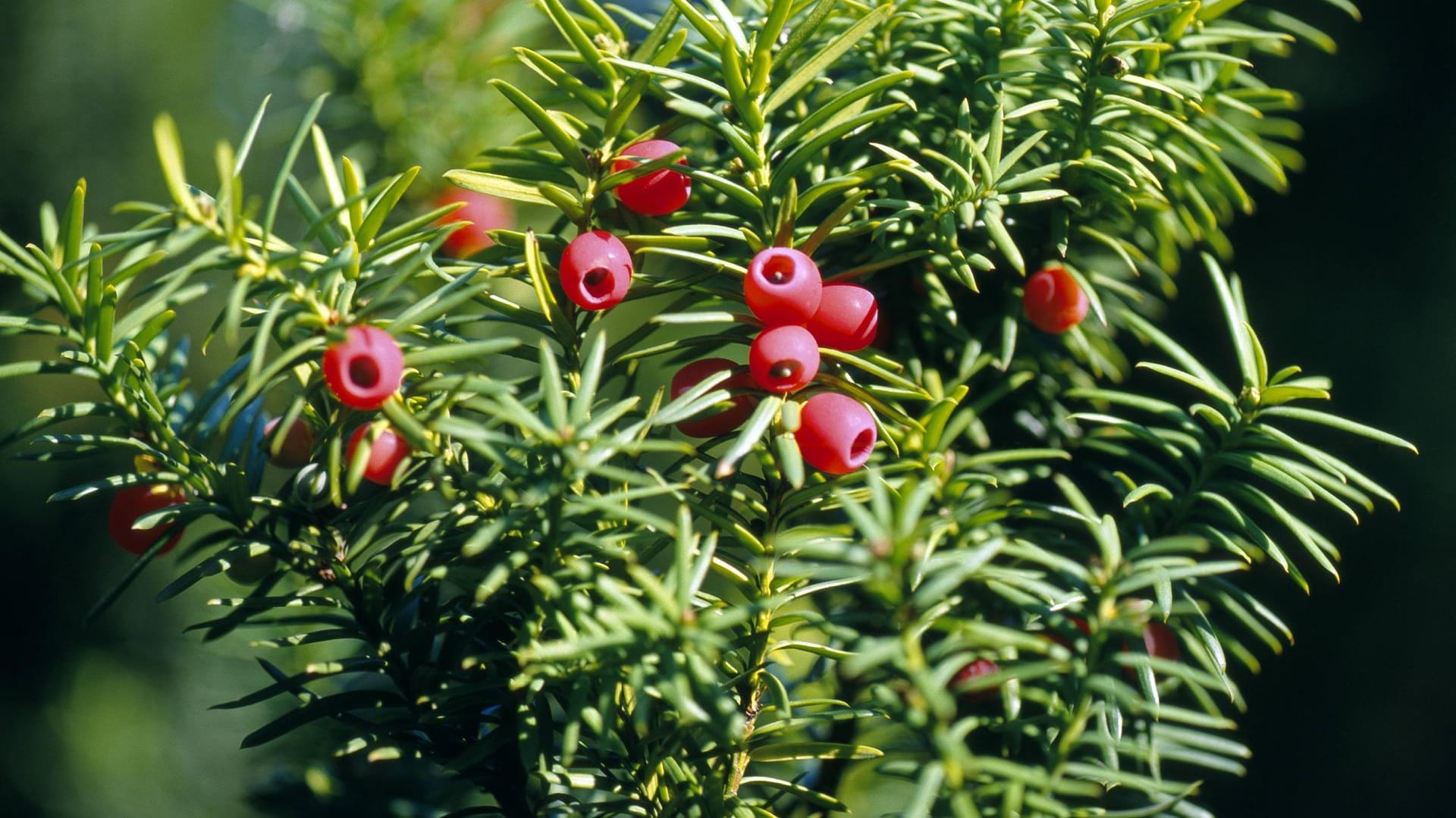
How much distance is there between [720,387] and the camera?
1.51 ft

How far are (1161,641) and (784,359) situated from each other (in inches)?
11.3

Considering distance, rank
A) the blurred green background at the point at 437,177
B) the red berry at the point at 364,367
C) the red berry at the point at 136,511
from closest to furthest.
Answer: the red berry at the point at 364,367 < the red berry at the point at 136,511 < the blurred green background at the point at 437,177

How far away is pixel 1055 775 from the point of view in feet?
1.12

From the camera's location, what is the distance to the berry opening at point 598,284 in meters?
0.42

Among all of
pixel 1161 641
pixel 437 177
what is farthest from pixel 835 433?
pixel 437 177

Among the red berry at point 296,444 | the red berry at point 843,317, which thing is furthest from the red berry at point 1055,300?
the red berry at point 296,444

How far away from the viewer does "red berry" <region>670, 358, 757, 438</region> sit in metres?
0.45

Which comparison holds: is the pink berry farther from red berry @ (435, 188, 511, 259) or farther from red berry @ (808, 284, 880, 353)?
red berry @ (435, 188, 511, 259)

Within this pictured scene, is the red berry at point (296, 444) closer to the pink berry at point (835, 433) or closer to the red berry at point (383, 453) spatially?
the red berry at point (383, 453)

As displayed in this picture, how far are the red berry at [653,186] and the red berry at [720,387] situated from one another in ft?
0.24

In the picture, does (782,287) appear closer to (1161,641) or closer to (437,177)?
(1161,641)

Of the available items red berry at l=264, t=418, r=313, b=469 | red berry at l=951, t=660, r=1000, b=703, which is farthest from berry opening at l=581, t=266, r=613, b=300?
red berry at l=951, t=660, r=1000, b=703

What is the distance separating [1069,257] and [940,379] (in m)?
0.10

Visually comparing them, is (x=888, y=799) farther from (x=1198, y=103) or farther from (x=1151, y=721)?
(x=1198, y=103)
